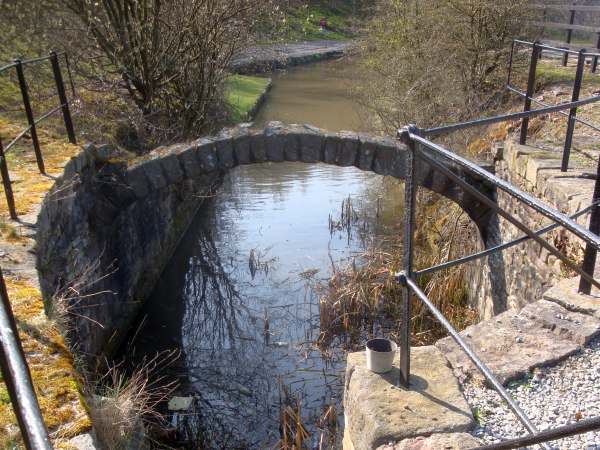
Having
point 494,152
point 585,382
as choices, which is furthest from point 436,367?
point 494,152

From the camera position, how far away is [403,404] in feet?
7.96

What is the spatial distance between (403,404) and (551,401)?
0.67m

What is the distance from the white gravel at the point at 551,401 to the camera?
91.7 inches

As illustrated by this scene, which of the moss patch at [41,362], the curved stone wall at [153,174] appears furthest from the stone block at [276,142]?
the moss patch at [41,362]

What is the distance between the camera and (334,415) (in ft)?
17.2

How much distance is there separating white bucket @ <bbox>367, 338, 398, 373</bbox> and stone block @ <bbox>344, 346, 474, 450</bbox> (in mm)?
32

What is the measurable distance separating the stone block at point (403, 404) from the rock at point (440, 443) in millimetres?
24

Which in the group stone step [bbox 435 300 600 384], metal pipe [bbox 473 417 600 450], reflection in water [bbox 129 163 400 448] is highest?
metal pipe [bbox 473 417 600 450]

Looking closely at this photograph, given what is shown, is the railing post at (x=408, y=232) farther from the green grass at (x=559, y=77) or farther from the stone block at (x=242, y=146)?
the green grass at (x=559, y=77)

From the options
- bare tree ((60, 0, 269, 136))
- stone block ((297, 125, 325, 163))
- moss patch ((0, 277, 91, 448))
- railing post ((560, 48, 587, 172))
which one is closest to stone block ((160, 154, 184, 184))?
stone block ((297, 125, 325, 163))

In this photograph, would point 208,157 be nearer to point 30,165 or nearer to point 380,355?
point 30,165

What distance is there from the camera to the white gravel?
91.7 inches

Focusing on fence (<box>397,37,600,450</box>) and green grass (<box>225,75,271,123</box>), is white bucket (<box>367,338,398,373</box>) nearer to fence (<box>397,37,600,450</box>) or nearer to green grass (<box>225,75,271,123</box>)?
fence (<box>397,37,600,450</box>)

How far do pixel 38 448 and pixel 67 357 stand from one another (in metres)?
2.49
